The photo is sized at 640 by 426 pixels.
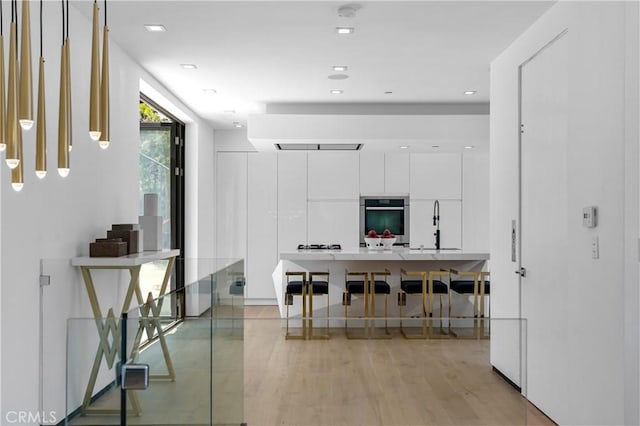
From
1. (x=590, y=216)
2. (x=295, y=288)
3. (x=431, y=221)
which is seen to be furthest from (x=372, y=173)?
(x=590, y=216)

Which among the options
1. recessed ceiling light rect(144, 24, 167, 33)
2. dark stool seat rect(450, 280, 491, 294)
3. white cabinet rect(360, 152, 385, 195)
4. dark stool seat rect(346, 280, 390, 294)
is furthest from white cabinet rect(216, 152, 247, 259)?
recessed ceiling light rect(144, 24, 167, 33)

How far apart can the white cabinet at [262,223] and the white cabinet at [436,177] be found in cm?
195

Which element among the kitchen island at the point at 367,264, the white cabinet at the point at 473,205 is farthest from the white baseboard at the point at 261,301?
the white cabinet at the point at 473,205

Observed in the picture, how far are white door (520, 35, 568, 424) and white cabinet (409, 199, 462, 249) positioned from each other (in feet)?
13.8

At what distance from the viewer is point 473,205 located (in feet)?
27.8

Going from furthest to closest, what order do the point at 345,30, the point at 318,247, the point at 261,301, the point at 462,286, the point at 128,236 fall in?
the point at 261,301 → the point at 318,247 → the point at 462,286 → the point at 345,30 → the point at 128,236

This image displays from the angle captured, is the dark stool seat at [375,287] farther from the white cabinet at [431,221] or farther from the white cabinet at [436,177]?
the white cabinet at [436,177]

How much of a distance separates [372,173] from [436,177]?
2.90 ft

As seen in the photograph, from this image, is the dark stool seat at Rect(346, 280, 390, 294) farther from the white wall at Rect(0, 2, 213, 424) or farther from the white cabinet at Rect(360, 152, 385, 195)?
the white cabinet at Rect(360, 152, 385, 195)

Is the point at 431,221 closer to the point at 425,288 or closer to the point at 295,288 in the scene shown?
the point at 425,288

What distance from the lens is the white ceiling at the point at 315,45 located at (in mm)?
3834

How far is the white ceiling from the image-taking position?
3.83 meters

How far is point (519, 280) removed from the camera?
4270mm

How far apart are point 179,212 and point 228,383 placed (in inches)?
210
